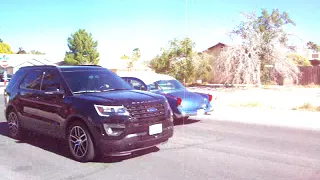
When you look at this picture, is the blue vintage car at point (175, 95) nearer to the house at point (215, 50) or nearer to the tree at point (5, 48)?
the house at point (215, 50)

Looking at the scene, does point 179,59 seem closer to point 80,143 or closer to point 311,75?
point 311,75

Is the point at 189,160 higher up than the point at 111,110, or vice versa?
the point at 111,110

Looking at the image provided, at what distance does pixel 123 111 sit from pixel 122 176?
1.08 meters

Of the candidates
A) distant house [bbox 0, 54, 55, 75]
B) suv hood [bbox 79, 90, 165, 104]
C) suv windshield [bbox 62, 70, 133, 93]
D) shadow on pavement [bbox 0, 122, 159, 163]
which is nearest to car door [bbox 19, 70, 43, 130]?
shadow on pavement [bbox 0, 122, 159, 163]

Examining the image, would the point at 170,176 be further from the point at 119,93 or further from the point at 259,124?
the point at 259,124

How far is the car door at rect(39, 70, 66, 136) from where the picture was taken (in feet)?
20.5

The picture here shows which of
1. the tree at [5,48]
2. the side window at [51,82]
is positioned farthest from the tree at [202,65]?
the tree at [5,48]

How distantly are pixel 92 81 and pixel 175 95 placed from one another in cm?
346

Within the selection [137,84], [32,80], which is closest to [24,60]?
[137,84]

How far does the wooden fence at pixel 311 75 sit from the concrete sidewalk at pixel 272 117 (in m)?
24.2

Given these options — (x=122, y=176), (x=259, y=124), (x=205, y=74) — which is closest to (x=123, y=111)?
(x=122, y=176)

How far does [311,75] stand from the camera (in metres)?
35.2

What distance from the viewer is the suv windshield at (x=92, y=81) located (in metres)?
6.41

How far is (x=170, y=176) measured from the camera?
5094mm
